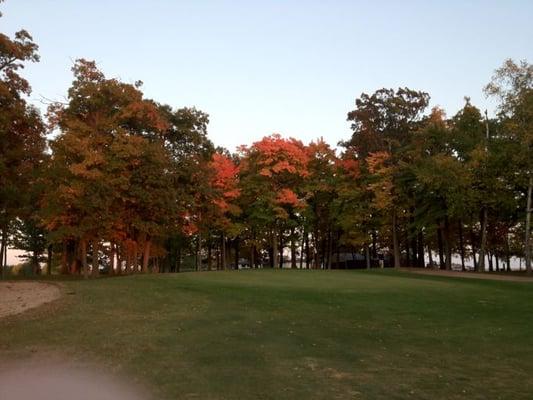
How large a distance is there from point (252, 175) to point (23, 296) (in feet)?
95.2

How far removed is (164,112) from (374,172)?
1760 centimetres

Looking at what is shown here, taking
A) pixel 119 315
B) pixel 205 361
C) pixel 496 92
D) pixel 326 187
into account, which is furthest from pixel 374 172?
pixel 205 361

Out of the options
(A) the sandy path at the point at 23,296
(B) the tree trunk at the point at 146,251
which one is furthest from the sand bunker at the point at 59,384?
(B) the tree trunk at the point at 146,251

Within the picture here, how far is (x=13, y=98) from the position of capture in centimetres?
2370

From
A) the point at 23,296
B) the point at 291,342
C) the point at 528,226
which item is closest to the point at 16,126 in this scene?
the point at 23,296

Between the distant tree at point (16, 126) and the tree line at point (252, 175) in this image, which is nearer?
the distant tree at point (16, 126)

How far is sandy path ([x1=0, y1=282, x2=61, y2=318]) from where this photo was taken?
13.8m

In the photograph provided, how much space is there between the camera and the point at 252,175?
145ft

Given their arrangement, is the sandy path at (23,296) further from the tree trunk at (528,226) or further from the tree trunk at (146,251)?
the tree trunk at (528,226)

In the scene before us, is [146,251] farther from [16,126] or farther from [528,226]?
[528,226]

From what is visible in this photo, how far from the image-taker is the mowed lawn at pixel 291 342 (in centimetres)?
729

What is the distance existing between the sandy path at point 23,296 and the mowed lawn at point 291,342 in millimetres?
669

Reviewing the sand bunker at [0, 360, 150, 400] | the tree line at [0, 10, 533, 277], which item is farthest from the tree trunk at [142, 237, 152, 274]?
the sand bunker at [0, 360, 150, 400]

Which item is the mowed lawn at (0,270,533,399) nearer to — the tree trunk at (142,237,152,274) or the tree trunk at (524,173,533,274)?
the tree trunk at (524,173,533,274)
